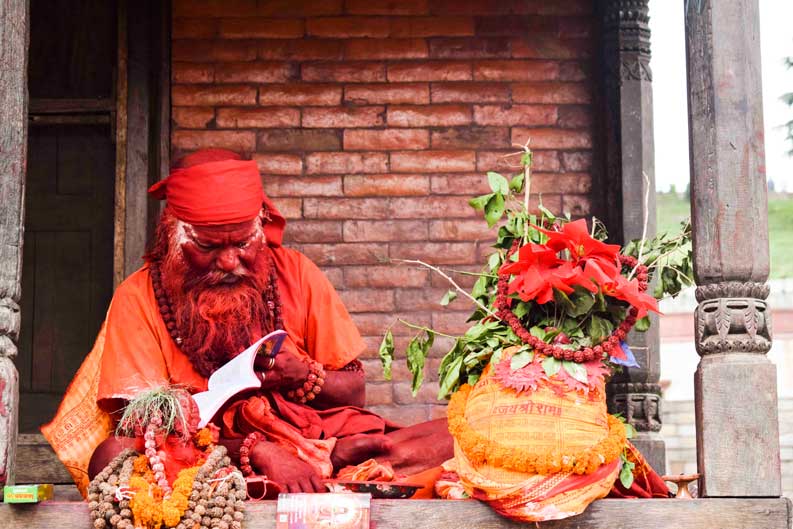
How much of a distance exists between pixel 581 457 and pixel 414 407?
98.5 inches

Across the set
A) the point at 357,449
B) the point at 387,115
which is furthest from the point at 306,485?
the point at 387,115

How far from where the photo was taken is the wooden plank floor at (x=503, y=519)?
4195mm

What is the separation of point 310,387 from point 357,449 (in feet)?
1.10

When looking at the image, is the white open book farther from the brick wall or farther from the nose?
the brick wall

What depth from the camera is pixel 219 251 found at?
16.5ft

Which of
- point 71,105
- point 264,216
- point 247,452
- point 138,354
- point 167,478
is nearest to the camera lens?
point 167,478

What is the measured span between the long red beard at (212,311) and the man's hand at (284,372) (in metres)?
0.20

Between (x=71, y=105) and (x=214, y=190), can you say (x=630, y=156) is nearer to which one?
(x=214, y=190)

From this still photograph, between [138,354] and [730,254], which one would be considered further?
[138,354]

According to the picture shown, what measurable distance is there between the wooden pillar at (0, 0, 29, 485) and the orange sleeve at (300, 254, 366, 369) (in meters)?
1.39

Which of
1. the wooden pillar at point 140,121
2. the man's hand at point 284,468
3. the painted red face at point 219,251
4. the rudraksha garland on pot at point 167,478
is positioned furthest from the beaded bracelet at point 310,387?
the wooden pillar at point 140,121

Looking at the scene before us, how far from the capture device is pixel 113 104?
6586 millimetres

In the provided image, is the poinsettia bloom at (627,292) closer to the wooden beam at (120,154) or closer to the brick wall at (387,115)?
the brick wall at (387,115)

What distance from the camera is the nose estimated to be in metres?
4.99
